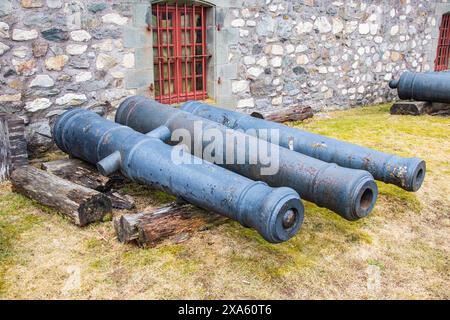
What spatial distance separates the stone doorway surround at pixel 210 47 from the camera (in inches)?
229

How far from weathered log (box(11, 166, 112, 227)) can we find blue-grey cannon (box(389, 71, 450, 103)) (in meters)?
6.79

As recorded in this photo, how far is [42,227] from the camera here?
3.66 meters

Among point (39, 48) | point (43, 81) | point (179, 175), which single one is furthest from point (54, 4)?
point (179, 175)

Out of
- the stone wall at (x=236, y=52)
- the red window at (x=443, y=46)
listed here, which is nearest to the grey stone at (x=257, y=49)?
the stone wall at (x=236, y=52)

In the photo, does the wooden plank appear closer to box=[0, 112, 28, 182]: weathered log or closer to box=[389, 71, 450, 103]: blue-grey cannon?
box=[389, 71, 450, 103]: blue-grey cannon

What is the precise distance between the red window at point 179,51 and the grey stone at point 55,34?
4.30 ft

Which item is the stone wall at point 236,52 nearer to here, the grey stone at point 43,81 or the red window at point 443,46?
the grey stone at point 43,81

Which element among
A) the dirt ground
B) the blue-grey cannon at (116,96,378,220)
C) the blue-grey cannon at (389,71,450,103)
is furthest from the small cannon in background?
the blue-grey cannon at (116,96,378,220)

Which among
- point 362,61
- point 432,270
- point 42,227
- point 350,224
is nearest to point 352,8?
point 362,61

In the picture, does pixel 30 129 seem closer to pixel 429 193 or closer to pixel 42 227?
pixel 42 227

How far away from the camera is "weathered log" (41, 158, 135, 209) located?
4050mm

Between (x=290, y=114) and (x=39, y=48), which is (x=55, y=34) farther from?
(x=290, y=114)
